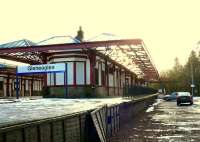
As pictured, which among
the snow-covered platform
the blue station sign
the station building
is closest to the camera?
the snow-covered platform

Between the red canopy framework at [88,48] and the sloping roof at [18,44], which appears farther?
the sloping roof at [18,44]

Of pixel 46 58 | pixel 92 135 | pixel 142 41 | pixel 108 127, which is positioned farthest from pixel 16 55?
pixel 92 135

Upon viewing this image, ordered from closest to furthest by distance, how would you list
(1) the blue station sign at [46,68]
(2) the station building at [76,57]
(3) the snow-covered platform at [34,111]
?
1. (3) the snow-covered platform at [34,111]
2. (1) the blue station sign at [46,68]
3. (2) the station building at [76,57]

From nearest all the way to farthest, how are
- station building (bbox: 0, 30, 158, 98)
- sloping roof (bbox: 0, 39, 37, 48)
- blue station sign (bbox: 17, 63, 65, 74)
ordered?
1. blue station sign (bbox: 17, 63, 65, 74)
2. station building (bbox: 0, 30, 158, 98)
3. sloping roof (bbox: 0, 39, 37, 48)

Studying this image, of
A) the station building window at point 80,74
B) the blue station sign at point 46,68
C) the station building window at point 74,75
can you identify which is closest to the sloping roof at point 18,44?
the blue station sign at point 46,68

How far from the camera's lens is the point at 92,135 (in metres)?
12.7

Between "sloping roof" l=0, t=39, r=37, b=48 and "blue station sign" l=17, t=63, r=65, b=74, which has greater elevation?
Result: "sloping roof" l=0, t=39, r=37, b=48

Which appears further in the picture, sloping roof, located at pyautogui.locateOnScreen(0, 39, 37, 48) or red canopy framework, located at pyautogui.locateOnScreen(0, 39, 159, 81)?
sloping roof, located at pyautogui.locateOnScreen(0, 39, 37, 48)

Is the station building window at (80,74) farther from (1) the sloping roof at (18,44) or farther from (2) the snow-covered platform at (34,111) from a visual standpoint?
(2) the snow-covered platform at (34,111)

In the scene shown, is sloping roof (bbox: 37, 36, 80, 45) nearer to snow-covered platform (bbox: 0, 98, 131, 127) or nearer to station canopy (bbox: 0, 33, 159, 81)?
station canopy (bbox: 0, 33, 159, 81)

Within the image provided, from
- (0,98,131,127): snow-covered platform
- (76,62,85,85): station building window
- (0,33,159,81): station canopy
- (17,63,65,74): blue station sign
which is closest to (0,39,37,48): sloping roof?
(0,33,159,81): station canopy

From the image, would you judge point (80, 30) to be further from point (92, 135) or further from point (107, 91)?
point (92, 135)

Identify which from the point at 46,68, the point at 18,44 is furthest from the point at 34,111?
the point at 18,44

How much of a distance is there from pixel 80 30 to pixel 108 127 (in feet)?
129
